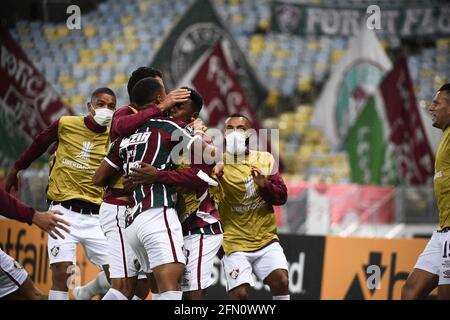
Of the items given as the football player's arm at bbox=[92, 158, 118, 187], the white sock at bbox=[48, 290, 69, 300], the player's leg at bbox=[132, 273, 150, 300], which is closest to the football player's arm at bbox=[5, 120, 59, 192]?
the white sock at bbox=[48, 290, 69, 300]

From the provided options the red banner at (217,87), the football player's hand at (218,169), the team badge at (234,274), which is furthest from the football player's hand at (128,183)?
the red banner at (217,87)

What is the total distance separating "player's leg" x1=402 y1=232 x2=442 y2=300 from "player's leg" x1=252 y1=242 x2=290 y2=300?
1.35 meters

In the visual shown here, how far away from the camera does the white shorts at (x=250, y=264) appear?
8.75 m

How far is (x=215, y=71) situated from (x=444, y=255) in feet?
31.4

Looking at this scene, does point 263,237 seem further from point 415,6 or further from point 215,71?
point 415,6

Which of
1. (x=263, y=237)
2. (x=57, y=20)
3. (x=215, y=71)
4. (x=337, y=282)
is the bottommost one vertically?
(x=337, y=282)

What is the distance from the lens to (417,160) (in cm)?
1855

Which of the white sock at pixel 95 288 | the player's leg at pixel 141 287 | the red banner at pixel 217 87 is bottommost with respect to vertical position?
the white sock at pixel 95 288

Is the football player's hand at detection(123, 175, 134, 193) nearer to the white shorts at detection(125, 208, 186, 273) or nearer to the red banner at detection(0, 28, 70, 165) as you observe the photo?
the white shorts at detection(125, 208, 186, 273)

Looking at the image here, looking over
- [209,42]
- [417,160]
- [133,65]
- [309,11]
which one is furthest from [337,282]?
[309,11]

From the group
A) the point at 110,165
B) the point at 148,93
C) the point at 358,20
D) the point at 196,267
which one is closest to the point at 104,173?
the point at 110,165

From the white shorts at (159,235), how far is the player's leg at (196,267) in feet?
2.07

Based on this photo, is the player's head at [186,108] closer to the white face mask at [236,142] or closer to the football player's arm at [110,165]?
the football player's arm at [110,165]

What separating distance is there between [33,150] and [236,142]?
2.09 metres
